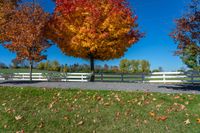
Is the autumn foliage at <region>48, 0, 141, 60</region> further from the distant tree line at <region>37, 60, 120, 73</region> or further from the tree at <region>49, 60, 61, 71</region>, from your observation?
the tree at <region>49, 60, 61, 71</region>

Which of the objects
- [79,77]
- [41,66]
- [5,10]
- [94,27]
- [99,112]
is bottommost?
[99,112]

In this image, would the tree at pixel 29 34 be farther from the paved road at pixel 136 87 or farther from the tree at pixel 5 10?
the paved road at pixel 136 87

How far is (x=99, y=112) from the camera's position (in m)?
13.4

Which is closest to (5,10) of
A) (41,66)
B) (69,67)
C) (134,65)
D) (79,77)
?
(79,77)

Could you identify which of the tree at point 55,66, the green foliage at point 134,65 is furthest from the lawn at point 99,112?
the green foliage at point 134,65

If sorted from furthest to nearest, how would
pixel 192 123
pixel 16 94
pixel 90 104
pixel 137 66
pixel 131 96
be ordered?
pixel 137 66, pixel 16 94, pixel 131 96, pixel 90 104, pixel 192 123

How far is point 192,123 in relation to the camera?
12.0 m

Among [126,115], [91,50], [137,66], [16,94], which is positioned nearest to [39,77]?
[91,50]

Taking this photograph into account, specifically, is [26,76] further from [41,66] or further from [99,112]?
[41,66]

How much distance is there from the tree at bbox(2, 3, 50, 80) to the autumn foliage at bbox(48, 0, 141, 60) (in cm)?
278

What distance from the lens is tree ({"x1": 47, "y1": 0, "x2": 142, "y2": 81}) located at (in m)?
28.2

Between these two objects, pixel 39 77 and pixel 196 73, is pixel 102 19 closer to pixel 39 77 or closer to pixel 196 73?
pixel 196 73

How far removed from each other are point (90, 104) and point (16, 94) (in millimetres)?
4911

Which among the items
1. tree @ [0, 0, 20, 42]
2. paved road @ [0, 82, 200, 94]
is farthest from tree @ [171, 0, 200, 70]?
tree @ [0, 0, 20, 42]
